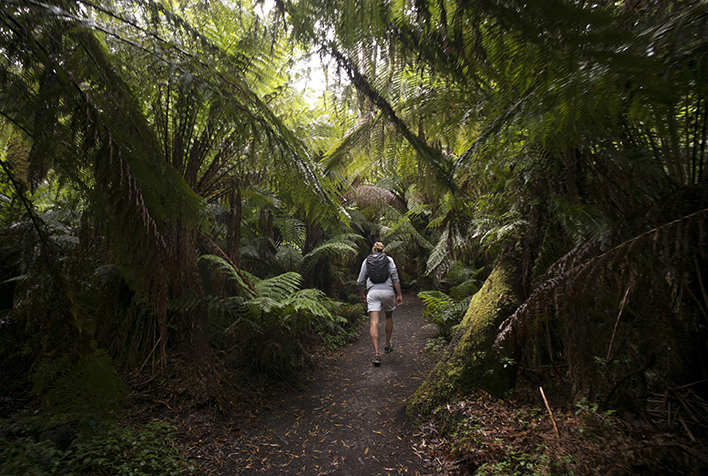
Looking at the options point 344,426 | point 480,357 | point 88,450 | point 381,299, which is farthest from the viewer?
point 381,299

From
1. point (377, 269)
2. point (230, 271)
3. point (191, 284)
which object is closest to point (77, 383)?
point (191, 284)

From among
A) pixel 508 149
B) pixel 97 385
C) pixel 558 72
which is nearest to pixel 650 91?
pixel 558 72

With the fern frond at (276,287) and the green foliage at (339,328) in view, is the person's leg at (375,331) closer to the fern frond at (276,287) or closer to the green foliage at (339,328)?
the green foliage at (339,328)

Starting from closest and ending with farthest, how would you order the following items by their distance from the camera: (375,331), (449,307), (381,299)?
(375,331)
(449,307)
(381,299)

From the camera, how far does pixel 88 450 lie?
1.90 metres

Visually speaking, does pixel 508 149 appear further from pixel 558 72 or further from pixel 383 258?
pixel 383 258

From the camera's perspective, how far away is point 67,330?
1581mm

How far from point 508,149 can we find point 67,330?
10.1 ft

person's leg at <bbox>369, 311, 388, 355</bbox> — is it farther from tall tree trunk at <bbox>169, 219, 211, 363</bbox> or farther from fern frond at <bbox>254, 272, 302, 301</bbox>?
tall tree trunk at <bbox>169, 219, 211, 363</bbox>

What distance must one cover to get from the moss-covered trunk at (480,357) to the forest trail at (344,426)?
40 cm

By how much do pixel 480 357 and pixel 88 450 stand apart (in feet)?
9.48

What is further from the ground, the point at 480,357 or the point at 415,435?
the point at 480,357

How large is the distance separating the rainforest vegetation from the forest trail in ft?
1.24

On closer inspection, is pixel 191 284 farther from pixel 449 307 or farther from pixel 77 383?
pixel 449 307
